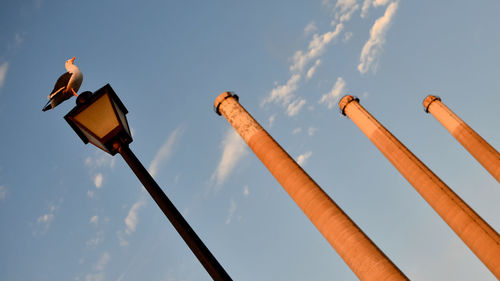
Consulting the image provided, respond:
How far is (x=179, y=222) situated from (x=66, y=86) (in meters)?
2.31

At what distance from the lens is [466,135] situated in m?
20.7

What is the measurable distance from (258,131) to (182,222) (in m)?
10.4

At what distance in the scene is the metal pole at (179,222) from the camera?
108 inches

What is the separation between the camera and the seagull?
4129mm

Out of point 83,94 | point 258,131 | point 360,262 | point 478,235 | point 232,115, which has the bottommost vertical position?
point 478,235

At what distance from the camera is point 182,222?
10.1ft

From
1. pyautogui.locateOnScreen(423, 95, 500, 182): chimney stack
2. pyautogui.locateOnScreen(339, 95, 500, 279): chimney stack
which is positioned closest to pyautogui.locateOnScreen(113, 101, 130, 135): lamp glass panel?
pyautogui.locateOnScreen(339, 95, 500, 279): chimney stack

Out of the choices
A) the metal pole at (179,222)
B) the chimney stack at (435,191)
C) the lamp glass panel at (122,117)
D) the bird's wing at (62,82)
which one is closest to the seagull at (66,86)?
the bird's wing at (62,82)

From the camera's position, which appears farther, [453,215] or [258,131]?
[453,215]

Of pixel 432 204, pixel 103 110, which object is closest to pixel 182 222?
pixel 103 110

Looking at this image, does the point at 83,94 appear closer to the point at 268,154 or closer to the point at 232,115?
the point at 268,154

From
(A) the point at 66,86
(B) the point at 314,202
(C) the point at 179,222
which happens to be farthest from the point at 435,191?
(A) the point at 66,86

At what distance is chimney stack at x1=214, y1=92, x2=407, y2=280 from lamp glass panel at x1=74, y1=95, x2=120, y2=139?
26.2 feet

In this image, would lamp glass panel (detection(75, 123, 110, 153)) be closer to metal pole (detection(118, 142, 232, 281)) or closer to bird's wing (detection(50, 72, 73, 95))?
metal pole (detection(118, 142, 232, 281))
